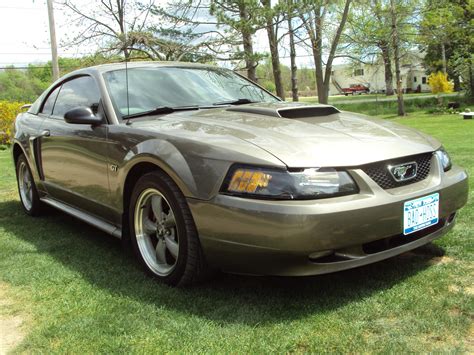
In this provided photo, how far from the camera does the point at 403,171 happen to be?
2736 millimetres

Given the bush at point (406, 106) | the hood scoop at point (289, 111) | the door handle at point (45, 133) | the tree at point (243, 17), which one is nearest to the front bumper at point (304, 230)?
the hood scoop at point (289, 111)

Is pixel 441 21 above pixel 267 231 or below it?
above

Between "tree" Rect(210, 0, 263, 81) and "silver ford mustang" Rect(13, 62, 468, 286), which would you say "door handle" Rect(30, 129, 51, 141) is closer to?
"silver ford mustang" Rect(13, 62, 468, 286)

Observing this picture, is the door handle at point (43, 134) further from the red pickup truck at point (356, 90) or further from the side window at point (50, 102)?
the red pickup truck at point (356, 90)

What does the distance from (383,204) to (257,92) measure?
6.94ft

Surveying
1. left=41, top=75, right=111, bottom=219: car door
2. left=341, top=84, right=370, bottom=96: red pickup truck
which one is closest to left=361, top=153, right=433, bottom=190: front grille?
left=41, top=75, right=111, bottom=219: car door

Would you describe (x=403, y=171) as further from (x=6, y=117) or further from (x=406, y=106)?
A: (x=406, y=106)

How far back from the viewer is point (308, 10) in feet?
36.8

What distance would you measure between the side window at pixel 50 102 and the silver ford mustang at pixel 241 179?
83 cm

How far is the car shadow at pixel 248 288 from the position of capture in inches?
103

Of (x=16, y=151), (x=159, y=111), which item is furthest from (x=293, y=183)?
(x=16, y=151)

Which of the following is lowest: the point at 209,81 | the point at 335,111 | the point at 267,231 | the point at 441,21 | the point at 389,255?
the point at 389,255

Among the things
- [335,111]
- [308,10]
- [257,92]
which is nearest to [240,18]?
[308,10]

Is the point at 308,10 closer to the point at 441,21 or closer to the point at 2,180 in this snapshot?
the point at 2,180
